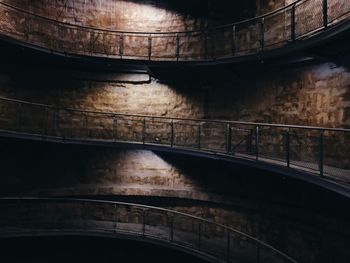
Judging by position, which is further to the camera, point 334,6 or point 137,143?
point 137,143

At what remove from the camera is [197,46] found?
13406 mm

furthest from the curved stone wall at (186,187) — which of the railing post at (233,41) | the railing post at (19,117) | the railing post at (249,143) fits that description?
the railing post at (233,41)

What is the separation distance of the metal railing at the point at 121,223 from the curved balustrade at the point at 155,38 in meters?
4.75

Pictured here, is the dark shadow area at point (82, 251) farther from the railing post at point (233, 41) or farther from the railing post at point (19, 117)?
Result: the railing post at point (233, 41)

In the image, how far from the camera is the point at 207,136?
459 inches

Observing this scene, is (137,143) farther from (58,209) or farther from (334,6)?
(334,6)

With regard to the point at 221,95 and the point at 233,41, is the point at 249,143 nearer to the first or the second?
the point at 221,95

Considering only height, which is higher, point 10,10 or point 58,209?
point 10,10

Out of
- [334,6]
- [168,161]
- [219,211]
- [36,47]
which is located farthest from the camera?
[168,161]

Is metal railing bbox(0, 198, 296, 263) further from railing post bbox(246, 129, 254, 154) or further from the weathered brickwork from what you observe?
the weathered brickwork

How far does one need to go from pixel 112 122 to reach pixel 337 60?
739 cm

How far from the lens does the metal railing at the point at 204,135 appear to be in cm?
852

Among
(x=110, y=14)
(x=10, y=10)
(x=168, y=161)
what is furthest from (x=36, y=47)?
(x=168, y=161)

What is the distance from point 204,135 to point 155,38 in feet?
13.8
